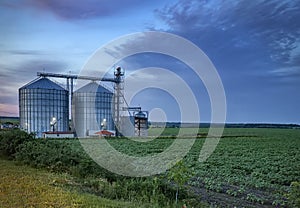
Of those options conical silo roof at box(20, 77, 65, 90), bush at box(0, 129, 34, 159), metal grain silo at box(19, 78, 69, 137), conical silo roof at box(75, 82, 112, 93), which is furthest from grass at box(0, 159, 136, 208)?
conical silo roof at box(75, 82, 112, 93)

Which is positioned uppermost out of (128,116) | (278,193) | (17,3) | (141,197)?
(17,3)

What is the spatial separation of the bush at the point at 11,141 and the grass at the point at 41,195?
5.79 m

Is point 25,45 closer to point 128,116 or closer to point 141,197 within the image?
point 141,197

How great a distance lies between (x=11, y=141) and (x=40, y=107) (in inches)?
871

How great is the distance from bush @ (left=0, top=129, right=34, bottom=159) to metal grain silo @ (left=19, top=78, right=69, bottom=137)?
68.3 feet

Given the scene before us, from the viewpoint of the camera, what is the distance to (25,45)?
15656 mm

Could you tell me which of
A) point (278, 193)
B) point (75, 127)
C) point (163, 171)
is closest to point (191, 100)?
point (163, 171)

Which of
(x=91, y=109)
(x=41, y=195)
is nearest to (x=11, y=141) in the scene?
(x=41, y=195)

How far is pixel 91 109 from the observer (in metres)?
37.4

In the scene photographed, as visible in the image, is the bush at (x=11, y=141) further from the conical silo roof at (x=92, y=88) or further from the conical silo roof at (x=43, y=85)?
the conical silo roof at (x=92, y=88)

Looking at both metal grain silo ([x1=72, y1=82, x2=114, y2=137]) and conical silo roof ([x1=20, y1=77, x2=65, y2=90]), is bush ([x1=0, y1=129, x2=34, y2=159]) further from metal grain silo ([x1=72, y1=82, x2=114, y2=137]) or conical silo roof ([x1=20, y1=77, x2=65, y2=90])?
metal grain silo ([x1=72, y1=82, x2=114, y2=137])

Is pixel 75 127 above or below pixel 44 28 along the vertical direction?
below

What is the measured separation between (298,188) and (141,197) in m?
3.67

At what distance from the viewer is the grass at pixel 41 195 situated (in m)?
5.67
